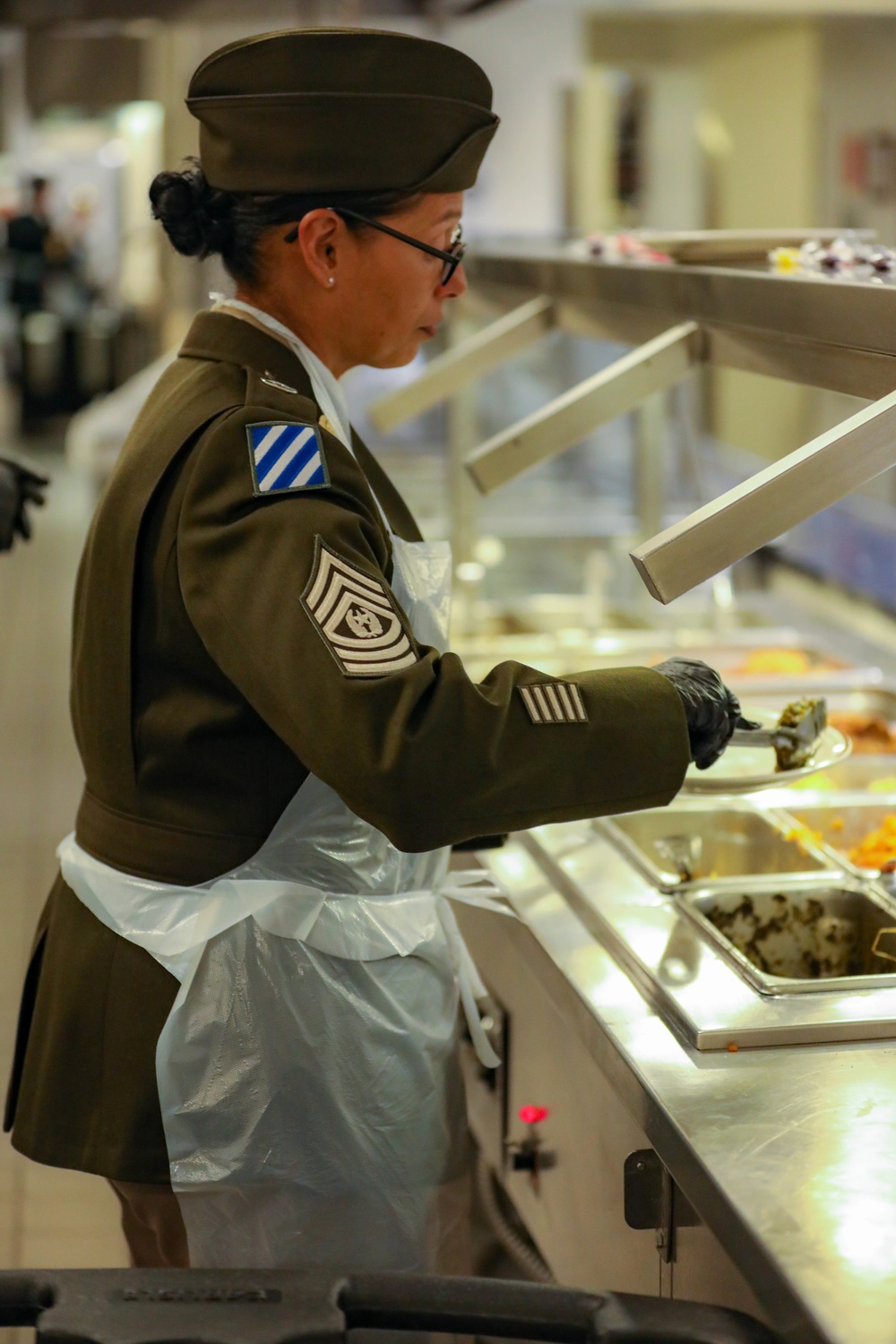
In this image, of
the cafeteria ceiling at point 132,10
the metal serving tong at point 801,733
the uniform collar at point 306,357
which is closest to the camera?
the uniform collar at point 306,357

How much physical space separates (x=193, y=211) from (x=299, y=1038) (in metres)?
0.72

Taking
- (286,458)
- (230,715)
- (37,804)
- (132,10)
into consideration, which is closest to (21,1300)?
(230,715)

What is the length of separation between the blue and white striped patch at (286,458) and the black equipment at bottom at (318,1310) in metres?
0.56

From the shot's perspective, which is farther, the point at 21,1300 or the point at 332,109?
the point at 332,109

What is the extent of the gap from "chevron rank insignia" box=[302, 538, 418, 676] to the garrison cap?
13.1 inches

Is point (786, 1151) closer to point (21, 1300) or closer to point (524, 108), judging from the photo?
point (21, 1300)

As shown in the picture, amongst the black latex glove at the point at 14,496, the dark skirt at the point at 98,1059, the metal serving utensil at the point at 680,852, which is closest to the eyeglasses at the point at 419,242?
the dark skirt at the point at 98,1059

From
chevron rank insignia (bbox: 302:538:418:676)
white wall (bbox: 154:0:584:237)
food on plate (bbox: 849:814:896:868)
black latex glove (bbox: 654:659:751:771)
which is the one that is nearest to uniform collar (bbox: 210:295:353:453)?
chevron rank insignia (bbox: 302:538:418:676)

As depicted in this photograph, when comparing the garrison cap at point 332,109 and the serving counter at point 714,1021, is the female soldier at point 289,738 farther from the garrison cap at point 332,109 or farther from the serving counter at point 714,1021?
the serving counter at point 714,1021

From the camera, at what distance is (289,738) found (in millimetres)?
1170

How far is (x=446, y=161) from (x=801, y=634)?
197 cm

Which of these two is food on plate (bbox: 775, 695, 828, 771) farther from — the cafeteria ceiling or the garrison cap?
the cafeteria ceiling

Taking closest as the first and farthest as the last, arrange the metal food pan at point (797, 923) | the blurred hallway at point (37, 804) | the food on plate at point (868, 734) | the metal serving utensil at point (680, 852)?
the metal food pan at point (797, 923)
the metal serving utensil at point (680, 852)
the food on plate at point (868, 734)
the blurred hallway at point (37, 804)

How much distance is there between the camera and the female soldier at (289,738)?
1.16m
